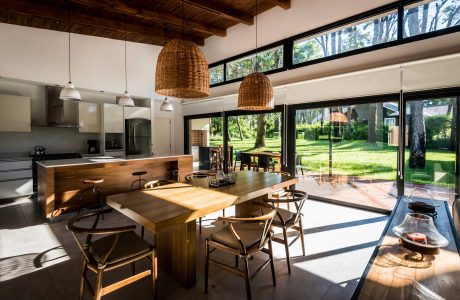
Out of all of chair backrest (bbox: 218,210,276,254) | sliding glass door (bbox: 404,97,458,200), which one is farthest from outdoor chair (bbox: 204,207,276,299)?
sliding glass door (bbox: 404,97,458,200)

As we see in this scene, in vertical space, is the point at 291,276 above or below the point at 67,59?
below

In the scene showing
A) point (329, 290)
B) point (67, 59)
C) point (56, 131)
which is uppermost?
point (67, 59)

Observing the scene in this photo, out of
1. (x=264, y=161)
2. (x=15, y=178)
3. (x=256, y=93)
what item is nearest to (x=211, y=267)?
(x=256, y=93)

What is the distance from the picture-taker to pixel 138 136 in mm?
6816

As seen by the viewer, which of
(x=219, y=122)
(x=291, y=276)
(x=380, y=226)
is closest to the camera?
(x=291, y=276)

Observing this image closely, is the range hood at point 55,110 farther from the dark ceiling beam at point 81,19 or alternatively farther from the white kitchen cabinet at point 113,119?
the dark ceiling beam at point 81,19

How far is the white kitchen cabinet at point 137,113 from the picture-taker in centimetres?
654

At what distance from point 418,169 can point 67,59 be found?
7.46 metres

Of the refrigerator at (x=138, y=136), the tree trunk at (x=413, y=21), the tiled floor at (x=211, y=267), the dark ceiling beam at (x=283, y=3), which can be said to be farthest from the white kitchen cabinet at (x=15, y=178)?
the tree trunk at (x=413, y=21)

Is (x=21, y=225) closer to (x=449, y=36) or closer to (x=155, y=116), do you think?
(x=155, y=116)

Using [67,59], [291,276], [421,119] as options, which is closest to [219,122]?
[67,59]

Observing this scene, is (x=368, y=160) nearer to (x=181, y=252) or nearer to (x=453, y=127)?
(x=453, y=127)

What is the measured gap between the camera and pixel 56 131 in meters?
5.88

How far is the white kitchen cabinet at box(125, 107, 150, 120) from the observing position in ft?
21.5
